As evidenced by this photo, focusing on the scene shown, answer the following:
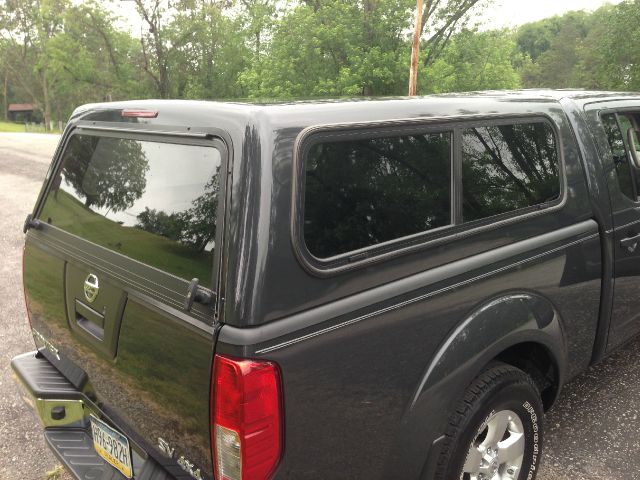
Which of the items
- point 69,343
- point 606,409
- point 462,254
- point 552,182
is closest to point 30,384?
point 69,343

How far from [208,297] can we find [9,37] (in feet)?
212

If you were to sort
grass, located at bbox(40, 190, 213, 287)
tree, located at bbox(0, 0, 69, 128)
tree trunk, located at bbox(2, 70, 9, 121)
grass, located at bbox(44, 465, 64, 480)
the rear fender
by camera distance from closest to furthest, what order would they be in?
grass, located at bbox(40, 190, 213, 287)
the rear fender
grass, located at bbox(44, 465, 64, 480)
tree, located at bbox(0, 0, 69, 128)
tree trunk, located at bbox(2, 70, 9, 121)

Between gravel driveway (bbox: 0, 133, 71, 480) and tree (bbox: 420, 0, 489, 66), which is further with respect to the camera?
tree (bbox: 420, 0, 489, 66)

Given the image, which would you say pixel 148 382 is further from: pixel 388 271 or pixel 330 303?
pixel 388 271

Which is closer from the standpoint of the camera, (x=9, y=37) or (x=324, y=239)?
(x=324, y=239)

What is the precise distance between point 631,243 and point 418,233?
1667mm

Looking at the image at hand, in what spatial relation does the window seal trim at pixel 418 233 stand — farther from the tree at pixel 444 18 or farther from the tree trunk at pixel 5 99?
the tree trunk at pixel 5 99

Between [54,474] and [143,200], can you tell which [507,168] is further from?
[54,474]

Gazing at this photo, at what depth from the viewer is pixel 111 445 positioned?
2.06m

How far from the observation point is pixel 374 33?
1855 cm

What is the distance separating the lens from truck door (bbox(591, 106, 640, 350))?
9.29 ft

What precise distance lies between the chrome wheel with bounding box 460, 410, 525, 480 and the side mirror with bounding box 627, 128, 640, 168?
176 cm

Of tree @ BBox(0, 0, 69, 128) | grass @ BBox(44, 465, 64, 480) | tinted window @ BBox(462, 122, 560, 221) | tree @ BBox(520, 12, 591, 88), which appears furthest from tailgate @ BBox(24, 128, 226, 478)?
tree @ BBox(520, 12, 591, 88)

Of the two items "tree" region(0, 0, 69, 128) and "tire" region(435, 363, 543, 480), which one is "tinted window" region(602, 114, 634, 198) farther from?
"tree" region(0, 0, 69, 128)
